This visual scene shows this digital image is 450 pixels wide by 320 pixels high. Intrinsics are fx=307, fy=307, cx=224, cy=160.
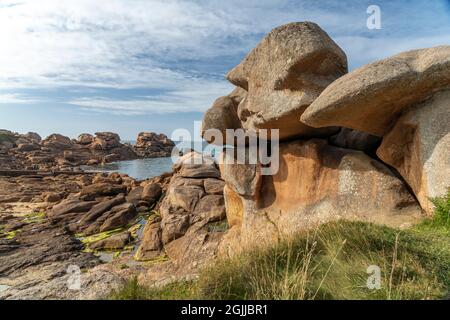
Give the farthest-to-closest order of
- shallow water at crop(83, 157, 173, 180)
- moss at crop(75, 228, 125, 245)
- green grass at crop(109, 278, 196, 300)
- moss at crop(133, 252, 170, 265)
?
shallow water at crop(83, 157, 173, 180) < moss at crop(75, 228, 125, 245) < moss at crop(133, 252, 170, 265) < green grass at crop(109, 278, 196, 300)

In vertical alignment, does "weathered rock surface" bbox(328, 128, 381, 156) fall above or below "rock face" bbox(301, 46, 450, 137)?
below

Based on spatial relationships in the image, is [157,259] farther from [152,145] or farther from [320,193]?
[152,145]

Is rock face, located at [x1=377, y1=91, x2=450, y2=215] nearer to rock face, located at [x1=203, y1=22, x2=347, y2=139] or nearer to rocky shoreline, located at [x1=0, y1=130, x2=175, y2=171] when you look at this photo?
rock face, located at [x1=203, y1=22, x2=347, y2=139]

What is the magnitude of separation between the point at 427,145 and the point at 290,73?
4.41 m

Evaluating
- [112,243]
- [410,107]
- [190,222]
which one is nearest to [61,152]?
[112,243]

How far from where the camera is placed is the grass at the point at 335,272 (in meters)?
4.07

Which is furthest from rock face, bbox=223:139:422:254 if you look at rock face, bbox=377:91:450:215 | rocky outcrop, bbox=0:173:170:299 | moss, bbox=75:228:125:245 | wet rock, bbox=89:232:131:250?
moss, bbox=75:228:125:245

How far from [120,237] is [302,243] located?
14876mm

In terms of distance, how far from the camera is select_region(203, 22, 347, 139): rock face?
9641mm

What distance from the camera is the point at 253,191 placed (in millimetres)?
12969

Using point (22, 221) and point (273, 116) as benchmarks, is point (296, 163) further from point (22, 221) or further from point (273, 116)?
point (22, 221)

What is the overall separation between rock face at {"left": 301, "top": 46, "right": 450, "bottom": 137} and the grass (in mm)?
3245

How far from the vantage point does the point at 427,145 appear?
752 cm

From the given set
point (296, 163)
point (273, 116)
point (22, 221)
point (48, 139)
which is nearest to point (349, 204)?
point (296, 163)
